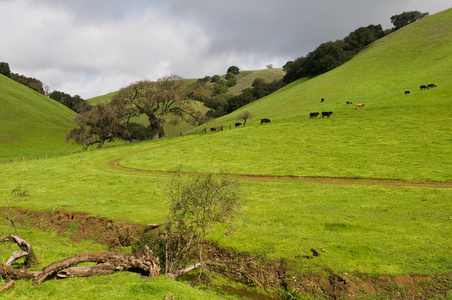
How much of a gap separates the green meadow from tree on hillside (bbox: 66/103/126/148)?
44.1 feet

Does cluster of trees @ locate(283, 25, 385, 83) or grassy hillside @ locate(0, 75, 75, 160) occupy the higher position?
cluster of trees @ locate(283, 25, 385, 83)

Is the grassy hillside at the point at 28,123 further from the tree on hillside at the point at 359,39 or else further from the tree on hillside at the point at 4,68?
the tree on hillside at the point at 359,39

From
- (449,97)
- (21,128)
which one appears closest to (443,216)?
(449,97)

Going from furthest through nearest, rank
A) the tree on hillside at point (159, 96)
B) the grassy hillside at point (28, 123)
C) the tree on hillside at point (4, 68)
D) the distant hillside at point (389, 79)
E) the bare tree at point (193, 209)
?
the tree on hillside at point (4, 68), the grassy hillside at point (28, 123), the tree on hillside at point (159, 96), the distant hillside at point (389, 79), the bare tree at point (193, 209)

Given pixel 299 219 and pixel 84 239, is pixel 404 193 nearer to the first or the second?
pixel 299 219

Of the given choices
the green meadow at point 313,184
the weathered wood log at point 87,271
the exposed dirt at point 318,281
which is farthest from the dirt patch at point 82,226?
the weathered wood log at point 87,271

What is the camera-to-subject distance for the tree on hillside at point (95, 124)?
66750 mm

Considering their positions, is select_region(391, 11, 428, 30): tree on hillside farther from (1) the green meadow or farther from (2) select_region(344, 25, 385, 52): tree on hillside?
(1) the green meadow

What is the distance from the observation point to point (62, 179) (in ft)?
121

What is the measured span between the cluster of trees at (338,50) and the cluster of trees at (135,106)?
61.6 meters

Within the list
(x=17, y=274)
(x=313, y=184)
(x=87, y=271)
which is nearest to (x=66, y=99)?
(x=313, y=184)

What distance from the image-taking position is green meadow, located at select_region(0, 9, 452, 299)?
1517 centimetres

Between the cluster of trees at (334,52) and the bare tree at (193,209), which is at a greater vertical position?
the cluster of trees at (334,52)

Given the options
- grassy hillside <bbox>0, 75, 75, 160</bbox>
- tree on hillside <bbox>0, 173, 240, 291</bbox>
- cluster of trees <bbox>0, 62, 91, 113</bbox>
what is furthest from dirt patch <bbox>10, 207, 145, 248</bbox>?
cluster of trees <bbox>0, 62, 91, 113</bbox>
